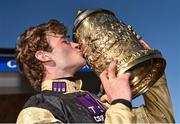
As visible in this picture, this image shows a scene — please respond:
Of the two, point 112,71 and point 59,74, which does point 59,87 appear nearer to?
point 59,74

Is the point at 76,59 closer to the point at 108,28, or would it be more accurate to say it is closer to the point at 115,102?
the point at 108,28

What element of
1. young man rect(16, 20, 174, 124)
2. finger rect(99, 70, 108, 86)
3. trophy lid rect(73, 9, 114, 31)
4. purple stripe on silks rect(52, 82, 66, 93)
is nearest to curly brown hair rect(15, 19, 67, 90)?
young man rect(16, 20, 174, 124)

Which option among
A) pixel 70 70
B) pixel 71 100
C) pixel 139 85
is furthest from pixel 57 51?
pixel 139 85

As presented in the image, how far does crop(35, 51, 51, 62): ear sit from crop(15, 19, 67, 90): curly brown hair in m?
0.01

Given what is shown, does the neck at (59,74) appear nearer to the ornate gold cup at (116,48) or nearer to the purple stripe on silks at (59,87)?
the purple stripe on silks at (59,87)

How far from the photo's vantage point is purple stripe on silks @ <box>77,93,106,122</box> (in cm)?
132

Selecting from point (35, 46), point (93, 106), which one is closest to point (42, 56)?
point (35, 46)

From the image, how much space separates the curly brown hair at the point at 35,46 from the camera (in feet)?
4.99

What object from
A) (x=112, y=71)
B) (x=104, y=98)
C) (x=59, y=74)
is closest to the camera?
(x=112, y=71)

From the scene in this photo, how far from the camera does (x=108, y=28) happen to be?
4.22 ft

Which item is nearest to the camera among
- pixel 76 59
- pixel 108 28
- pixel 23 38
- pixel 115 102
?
pixel 115 102

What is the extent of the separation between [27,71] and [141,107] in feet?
1.31

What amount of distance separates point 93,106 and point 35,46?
31 cm

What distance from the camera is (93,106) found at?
1.36 m
